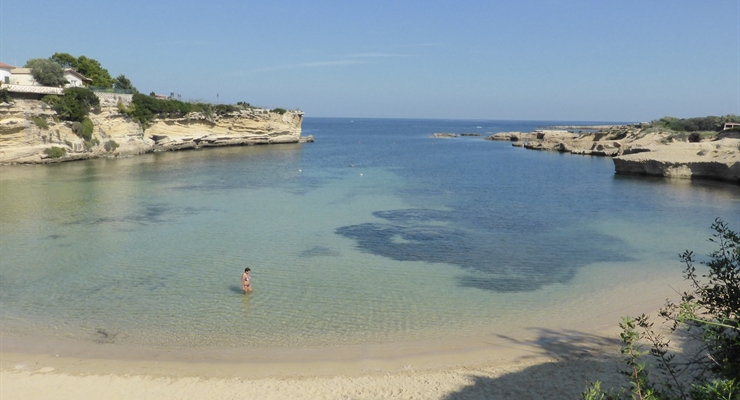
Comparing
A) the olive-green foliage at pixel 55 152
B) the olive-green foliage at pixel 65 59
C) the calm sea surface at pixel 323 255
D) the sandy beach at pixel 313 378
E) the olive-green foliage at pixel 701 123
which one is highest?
the olive-green foliage at pixel 65 59

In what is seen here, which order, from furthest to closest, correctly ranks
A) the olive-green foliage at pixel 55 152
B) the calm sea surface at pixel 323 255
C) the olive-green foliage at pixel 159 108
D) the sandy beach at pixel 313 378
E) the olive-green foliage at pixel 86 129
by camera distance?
1. the olive-green foliage at pixel 159 108
2. the olive-green foliage at pixel 86 129
3. the olive-green foliage at pixel 55 152
4. the calm sea surface at pixel 323 255
5. the sandy beach at pixel 313 378

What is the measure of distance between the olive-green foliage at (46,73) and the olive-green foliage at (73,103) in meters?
4.27

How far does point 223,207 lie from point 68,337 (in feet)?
48.1

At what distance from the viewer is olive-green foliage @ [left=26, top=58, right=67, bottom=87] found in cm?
4647

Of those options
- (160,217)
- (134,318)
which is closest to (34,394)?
(134,318)

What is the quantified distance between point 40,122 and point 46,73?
8527 millimetres

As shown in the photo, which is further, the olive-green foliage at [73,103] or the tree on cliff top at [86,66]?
the tree on cliff top at [86,66]

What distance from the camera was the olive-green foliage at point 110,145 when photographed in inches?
1891

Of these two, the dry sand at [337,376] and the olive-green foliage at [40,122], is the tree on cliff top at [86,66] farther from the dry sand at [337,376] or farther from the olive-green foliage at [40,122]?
the dry sand at [337,376]

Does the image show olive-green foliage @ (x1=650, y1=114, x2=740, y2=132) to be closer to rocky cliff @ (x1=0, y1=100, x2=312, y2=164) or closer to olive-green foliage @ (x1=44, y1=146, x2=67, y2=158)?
rocky cliff @ (x1=0, y1=100, x2=312, y2=164)

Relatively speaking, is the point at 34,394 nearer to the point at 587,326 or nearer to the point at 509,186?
the point at 587,326

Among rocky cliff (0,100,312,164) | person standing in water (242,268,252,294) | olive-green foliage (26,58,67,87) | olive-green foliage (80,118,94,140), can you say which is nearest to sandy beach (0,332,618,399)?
person standing in water (242,268,252,294)

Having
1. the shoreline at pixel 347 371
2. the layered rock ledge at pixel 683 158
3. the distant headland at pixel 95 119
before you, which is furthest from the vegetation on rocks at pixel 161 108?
the shoreline at pixel 347 371

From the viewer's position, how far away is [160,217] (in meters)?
22.1
